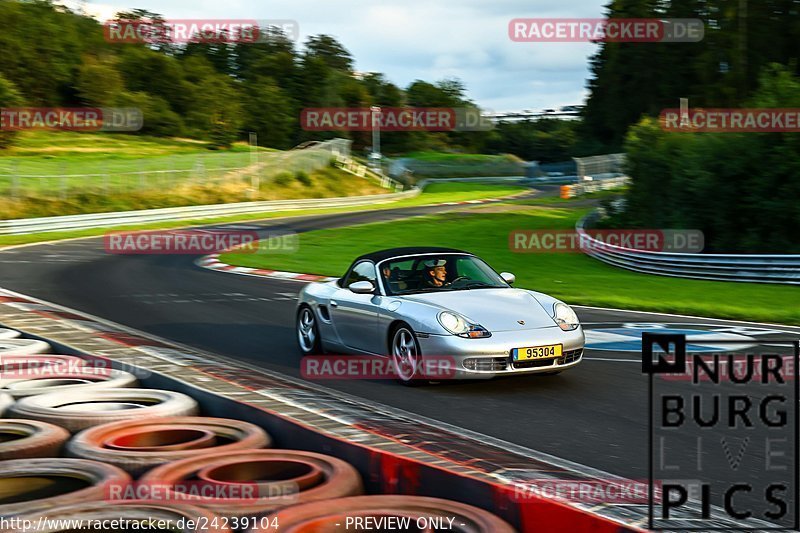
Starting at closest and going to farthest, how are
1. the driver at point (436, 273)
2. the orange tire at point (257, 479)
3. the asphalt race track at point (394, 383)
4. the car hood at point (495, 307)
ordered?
1. the orange tire at point (257, 479)
2. the asphalt race track at point (394, 383)
3. the car hood at point (495, 307)
4. the driver at point (436, 273)

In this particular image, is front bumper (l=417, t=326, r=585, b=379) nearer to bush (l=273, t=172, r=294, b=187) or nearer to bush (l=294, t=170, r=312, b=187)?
bush (l=273, t=172, r=294, b=187)

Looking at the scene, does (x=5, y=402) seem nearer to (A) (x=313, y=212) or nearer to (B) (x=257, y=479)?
(B) (x=257, y=479)

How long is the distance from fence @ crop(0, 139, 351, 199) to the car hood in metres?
34.6

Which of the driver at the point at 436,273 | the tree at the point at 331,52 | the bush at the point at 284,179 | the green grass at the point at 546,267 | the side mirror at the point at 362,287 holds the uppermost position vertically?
the tree at the point at 331,52

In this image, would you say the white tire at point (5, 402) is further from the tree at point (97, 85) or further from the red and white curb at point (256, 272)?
the tree at point (97, 85)

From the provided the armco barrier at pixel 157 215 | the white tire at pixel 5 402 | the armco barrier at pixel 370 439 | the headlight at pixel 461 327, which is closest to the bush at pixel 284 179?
the armco barrier at pixel 157 215

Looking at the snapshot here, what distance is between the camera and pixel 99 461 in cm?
527

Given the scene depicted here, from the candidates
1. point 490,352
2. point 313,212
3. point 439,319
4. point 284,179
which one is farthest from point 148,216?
point 490,352

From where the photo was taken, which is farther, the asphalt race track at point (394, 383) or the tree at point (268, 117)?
the tree at point (268, 117)

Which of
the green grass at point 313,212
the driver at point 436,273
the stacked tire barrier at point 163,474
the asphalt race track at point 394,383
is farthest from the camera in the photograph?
the green grass at point 313,212

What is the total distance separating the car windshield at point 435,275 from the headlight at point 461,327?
0.89 m

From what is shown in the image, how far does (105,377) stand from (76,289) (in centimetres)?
1122

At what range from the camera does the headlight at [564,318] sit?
9188 millimetres

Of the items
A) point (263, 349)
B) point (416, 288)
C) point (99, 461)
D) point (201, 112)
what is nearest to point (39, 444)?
point (99, 461)
